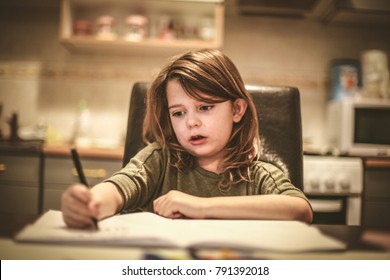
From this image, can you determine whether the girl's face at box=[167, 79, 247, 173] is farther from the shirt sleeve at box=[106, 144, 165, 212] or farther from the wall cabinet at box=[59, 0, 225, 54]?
the wall cabinet at box=[59, 0, 225, 54]

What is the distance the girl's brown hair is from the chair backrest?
41 millimetres

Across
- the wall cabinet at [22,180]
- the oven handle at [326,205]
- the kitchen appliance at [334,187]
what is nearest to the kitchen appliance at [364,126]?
the kitchen appliance at [334,187]

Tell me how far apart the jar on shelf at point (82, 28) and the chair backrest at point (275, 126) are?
94 centimetres

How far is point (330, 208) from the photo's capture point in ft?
4.37

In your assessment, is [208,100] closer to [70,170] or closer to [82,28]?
[70,170]

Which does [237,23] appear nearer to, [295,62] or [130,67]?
[295,62]

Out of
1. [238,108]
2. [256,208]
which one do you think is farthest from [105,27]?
[256,208]

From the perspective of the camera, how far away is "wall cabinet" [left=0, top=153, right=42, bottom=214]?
131cm

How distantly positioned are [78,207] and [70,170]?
103cm

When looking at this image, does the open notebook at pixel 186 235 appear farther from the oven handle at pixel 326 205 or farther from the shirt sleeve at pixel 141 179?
the oven handle at pixel 326 205

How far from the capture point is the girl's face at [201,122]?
620mm

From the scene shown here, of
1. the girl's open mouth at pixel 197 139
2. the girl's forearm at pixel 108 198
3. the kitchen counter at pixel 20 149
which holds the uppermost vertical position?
the girl's open mouth at pixel 197 139

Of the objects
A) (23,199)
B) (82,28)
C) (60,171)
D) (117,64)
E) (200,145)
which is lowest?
(23,199)

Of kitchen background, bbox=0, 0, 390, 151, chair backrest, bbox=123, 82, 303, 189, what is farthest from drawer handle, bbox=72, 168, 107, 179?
chair backrest, bbox=123, 82, 303, 189
